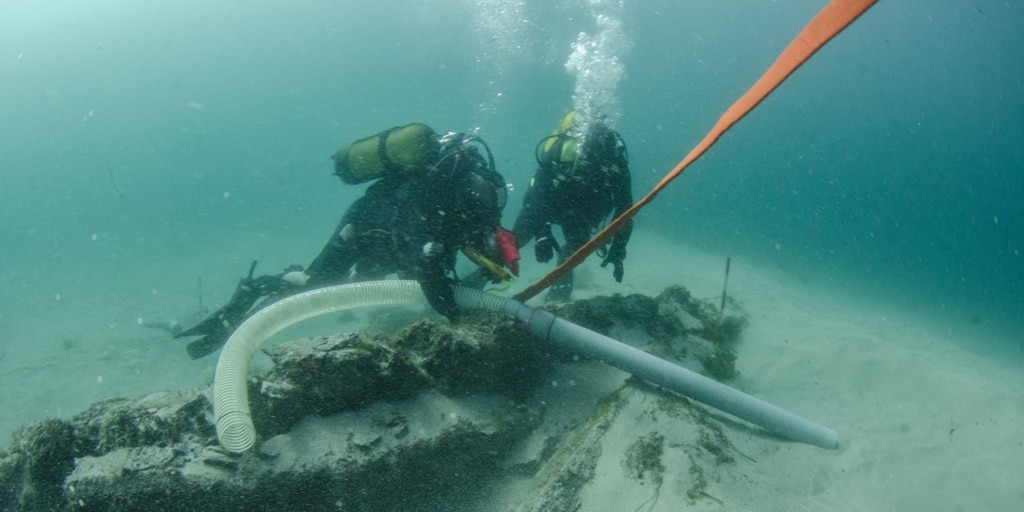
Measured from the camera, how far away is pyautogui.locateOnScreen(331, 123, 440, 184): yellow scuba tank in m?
4.97

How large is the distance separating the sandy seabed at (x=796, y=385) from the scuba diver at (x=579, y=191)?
8.60 ft

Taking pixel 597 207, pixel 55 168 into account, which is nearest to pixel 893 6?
pixel 597 207

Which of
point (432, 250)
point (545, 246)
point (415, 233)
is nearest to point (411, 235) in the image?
point (415, 233)

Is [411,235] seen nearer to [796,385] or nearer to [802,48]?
[802,48]

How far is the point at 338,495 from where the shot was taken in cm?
277

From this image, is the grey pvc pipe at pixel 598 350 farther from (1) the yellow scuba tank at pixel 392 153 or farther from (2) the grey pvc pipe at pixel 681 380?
(1) the yellow scuba tank at pixel 392 153

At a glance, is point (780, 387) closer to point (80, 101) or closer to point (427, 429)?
point (427, 429)

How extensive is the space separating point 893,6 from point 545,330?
70.2 meters

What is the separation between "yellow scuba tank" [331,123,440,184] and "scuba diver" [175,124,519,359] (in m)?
0.01

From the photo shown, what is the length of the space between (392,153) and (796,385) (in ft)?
18.4

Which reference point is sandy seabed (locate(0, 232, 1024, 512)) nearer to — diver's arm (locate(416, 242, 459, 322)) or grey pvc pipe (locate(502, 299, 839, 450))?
grey pvc pipe (locate(502, 299, 839, 450))

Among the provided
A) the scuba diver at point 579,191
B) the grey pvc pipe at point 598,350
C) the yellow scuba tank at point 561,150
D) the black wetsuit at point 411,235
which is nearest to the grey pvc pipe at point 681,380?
the grey pvc pipe at point 598,350

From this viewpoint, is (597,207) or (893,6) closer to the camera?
(597,207)

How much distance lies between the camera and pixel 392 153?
5.02 m
